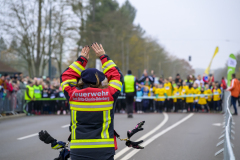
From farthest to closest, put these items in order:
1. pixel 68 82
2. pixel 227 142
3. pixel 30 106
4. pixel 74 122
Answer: pixel 30 106 < pixel 227 142 < pixel 68 82 < pixel 74 122

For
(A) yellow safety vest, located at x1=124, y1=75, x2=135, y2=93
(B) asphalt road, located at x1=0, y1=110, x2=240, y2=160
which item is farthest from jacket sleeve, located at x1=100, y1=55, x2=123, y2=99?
(A) yellow safety vest, located at x1=124, y1=75, x2=135, y2=93

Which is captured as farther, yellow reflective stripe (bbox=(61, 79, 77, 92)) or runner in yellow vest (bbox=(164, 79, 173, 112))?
runner in yellow vest (bbox=(164, 79, 173, 112))

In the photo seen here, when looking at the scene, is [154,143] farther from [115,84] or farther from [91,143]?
[91,143]

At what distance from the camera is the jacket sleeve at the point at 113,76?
395cm

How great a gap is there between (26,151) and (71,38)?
3168cm

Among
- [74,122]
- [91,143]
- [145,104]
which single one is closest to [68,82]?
[74,122]

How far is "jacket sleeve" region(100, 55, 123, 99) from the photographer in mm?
3948

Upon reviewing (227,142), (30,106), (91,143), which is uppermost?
(30,106)

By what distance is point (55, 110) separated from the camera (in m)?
19.6

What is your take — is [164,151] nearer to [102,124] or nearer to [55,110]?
[102,124]

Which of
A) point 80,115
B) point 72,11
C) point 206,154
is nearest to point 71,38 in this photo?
point 72,11

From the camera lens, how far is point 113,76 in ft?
13.3

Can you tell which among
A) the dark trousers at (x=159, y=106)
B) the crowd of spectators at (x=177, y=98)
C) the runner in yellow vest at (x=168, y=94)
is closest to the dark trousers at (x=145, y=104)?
the crowd of spectators at (x=177, y=98)

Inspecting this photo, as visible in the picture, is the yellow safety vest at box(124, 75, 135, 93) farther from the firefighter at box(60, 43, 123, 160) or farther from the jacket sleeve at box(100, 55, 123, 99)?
the firefighter at box(60, 43, 123, 160)
